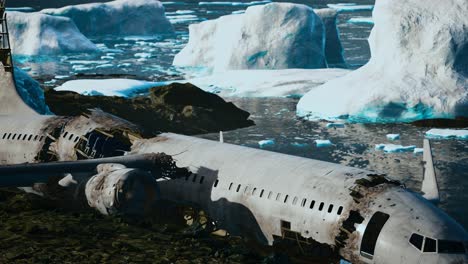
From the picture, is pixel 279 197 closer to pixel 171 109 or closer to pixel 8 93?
pixel 8 93

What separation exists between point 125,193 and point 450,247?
14503mm

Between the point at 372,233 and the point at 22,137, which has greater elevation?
the point at 372,233

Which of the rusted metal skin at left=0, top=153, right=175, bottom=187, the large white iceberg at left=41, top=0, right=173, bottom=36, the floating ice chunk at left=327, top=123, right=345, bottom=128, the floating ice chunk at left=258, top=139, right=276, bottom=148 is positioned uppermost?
the rusted metal skin at left=0, top=153, right=175, bottom=187

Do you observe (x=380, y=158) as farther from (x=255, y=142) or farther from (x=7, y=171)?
(x=7, y=171)

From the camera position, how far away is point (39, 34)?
118 metres

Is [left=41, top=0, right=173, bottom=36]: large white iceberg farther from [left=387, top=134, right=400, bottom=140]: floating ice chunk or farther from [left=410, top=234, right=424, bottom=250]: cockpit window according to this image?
[left=410, top=234, right=424, bottom=250]: cockpit window

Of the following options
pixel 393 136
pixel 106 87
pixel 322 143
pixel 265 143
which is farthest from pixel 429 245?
pixel 106 87

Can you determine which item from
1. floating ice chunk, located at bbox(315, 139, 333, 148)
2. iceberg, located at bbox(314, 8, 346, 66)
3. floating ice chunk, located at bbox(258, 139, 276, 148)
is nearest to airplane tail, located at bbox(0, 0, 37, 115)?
floating ice chunk, located at bbox(258, 139, 276, 148)

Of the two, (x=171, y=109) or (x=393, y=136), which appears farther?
(x=171, y=109)

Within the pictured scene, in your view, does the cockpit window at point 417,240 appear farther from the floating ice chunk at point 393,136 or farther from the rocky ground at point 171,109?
the rocky ground at point 171,109

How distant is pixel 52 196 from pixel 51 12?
325 feet

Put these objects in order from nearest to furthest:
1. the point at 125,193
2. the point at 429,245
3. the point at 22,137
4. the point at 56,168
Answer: the point at 429,245
the point at 125,193
the point at 56,168
the point at 22,137

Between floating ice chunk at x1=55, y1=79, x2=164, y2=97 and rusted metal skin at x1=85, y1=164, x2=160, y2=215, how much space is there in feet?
172

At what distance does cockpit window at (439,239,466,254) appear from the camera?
28467 mm
